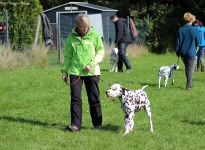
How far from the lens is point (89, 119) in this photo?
30.0 feet

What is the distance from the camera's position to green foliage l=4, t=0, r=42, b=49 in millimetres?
20406

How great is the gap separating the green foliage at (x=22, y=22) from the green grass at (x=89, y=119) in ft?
Answer: 19.2

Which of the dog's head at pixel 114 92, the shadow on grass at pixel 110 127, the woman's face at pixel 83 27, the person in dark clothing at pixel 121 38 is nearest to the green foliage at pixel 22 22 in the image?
the person in dark clothing at pixel 121 38

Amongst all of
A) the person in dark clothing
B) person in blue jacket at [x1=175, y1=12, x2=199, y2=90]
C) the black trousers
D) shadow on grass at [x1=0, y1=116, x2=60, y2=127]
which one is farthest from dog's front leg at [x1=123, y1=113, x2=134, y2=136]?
the person in dark clothing

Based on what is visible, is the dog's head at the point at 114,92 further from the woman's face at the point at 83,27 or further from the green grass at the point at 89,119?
the woman's face at the point at 83,27

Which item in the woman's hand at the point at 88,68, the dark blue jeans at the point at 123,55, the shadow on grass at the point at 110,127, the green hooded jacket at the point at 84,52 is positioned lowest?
the shadow on grass at the point at 110,127

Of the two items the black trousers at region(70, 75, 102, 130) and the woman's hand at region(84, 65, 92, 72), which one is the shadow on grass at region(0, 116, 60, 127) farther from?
A: the woman's hand at region(84, 65, 92, 72)

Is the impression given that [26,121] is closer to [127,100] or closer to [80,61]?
[80,61]

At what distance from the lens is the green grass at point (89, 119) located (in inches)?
281

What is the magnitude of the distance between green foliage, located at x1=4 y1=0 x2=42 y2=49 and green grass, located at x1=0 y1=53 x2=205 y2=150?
230 inches

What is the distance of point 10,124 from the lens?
8.45m

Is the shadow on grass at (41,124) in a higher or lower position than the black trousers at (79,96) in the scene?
lower

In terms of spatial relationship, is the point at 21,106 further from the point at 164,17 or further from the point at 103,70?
the point at 164,17

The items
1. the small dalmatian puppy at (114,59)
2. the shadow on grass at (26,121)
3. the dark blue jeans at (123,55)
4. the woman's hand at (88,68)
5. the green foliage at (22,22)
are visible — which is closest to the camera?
the woman's hand at (88,68)
